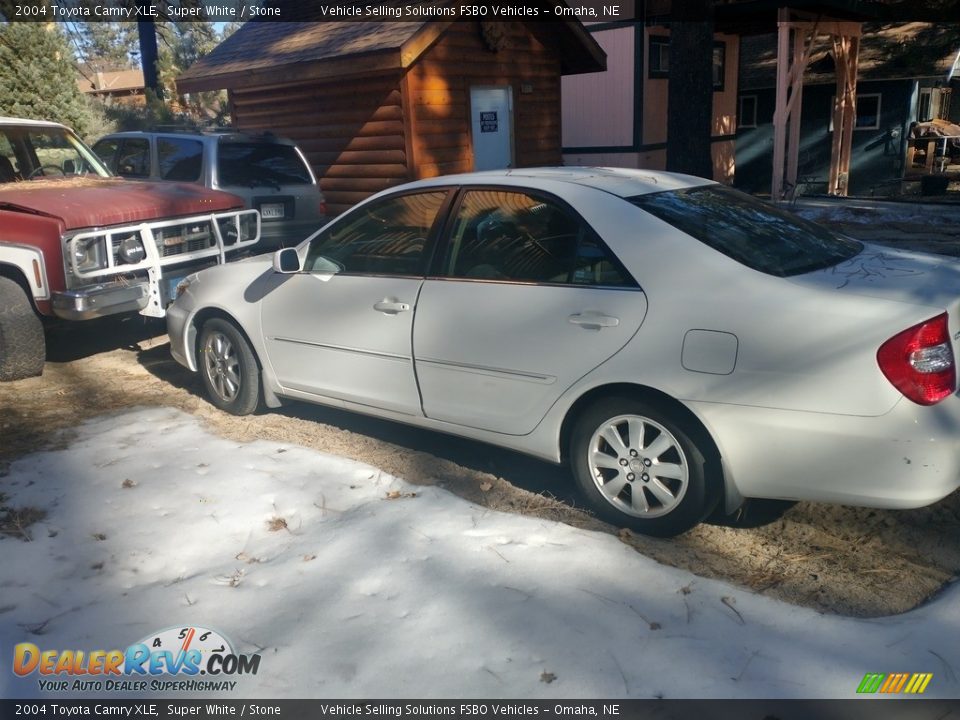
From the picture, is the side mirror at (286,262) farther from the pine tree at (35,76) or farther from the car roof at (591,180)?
the pine tree at (35,76)

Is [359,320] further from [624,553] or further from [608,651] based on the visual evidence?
[608,651]

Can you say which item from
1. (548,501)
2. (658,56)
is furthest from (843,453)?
(658,56)

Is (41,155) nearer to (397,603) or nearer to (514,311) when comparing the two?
(514,311)

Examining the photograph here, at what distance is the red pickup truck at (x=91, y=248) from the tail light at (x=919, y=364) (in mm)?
5263

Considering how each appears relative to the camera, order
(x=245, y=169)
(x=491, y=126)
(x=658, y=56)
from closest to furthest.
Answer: (x=245, y=169) → (x=491, y=126) → (x=658, y=56)

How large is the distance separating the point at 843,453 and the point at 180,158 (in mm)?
7977

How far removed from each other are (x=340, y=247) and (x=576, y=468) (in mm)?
2005

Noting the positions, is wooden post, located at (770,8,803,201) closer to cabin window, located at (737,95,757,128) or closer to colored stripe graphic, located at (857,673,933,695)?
cabin window, located at (737,95,757,128)

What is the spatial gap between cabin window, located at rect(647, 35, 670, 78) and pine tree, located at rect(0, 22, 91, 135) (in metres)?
13.5

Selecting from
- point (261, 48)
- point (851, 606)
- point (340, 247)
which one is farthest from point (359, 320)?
point (261, 48)

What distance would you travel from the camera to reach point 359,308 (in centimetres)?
471

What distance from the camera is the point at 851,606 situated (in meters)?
3.28

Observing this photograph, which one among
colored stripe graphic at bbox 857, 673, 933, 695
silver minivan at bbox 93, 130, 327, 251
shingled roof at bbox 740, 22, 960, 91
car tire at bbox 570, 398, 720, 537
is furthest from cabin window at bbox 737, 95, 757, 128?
colored stripe graphic at bbox 857, 673, 933, 695

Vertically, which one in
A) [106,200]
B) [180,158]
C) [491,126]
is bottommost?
[106,200]
